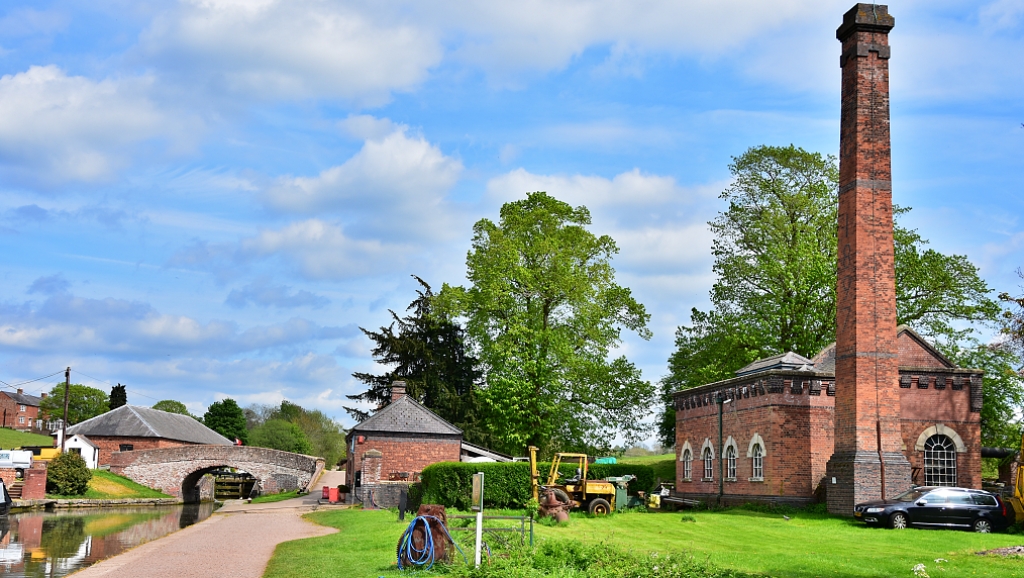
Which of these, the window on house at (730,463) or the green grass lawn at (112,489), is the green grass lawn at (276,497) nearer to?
the green grass lawn at (112,489)

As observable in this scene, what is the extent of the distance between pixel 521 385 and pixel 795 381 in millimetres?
14844

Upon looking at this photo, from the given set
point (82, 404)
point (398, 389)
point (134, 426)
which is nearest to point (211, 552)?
point (398, 389)

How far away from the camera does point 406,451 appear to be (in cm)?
4412

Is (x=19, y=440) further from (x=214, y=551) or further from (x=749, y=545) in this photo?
(x=749, y=545)

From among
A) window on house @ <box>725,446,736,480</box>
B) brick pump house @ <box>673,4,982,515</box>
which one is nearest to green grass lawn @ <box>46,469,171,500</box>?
window on house @ <box>725,446,736,480</box>

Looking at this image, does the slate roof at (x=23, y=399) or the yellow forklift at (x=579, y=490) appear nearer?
the yellow forklift at (x=579, y=490)

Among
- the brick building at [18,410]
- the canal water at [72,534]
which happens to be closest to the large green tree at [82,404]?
the brick building at [18,410]

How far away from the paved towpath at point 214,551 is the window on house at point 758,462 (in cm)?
1399

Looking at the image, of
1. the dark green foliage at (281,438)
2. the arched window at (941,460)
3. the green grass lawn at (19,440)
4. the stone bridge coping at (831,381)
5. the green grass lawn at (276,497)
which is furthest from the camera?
the dark green foliage at (281,438)

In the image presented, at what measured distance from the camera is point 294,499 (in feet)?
168

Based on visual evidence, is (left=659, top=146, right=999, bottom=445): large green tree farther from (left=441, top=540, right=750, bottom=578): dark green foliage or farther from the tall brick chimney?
(left=441, top=540, right=750, bottom=578): dark green foliage

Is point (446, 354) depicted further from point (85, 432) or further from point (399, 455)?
point (85, 432)

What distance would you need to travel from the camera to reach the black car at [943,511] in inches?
946

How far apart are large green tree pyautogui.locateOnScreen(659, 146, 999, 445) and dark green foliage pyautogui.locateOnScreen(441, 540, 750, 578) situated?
2590cm
